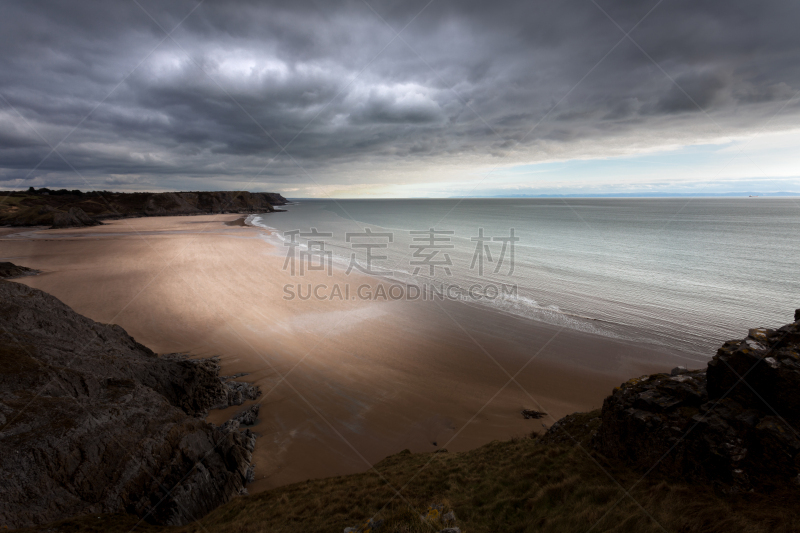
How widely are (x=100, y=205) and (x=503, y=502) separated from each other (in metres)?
117

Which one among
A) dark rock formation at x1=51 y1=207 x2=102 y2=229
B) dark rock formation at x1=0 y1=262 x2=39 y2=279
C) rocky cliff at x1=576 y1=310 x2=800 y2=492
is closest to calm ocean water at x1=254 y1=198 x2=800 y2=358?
rocky cliff at x1=576 y1=310 x2=800 y2=492

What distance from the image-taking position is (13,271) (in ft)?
74.2

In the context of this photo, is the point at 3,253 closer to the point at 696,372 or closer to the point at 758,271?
the point at 696,372

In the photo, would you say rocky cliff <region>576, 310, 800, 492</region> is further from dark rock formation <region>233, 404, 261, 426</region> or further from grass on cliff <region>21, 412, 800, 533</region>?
dark rock formation <region>233, 404, 261, 426</region>

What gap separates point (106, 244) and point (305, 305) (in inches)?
1376

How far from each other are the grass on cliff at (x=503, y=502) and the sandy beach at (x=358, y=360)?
45.5 inches

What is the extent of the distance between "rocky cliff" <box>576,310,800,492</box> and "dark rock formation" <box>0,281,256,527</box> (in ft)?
26.2

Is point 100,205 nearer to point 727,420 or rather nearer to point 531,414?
point 531,414

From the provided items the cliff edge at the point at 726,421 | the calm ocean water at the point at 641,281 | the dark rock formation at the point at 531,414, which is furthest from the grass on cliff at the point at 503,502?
the calm ocean water at the point at 641,281

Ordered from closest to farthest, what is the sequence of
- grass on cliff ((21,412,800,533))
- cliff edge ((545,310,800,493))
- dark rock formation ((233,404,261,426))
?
grass on cliff ((21,412,800,533)) < cliff edge ((545,310,800,493)) < dark rock formation ((233,404,261,426))

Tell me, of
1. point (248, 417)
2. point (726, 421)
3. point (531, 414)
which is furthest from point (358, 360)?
point (726, 421)

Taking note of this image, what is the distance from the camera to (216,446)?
685 centimetres

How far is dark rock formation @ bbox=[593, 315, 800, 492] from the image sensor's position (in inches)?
169

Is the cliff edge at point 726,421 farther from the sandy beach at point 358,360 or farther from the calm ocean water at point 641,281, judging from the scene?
the calm ocean water at point 641,281
